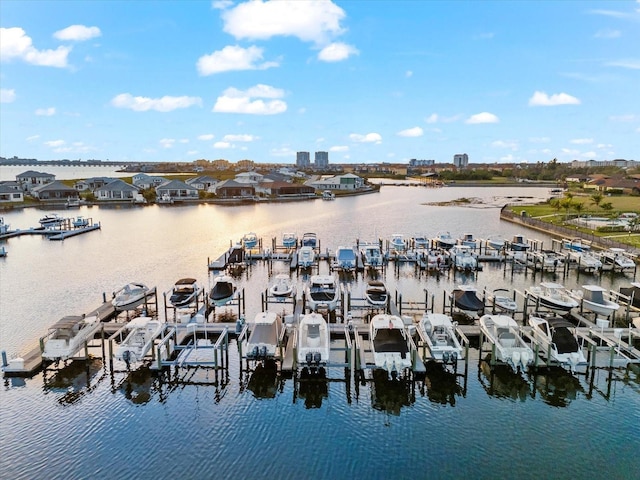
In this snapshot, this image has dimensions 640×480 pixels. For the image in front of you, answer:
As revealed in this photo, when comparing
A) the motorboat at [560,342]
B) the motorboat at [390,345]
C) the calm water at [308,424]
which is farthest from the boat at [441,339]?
the motorboat at [560,342]

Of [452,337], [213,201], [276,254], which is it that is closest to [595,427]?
[452,337]


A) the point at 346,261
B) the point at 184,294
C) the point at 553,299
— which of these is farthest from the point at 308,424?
the point at 346,261

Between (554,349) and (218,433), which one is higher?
(554,349)

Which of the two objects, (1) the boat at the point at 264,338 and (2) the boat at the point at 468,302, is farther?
(2) the boat at the point at 468,302

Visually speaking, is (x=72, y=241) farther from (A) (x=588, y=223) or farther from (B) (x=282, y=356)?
(A) (x=588, y=223)

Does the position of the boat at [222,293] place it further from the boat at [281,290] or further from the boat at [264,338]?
the boat at [264,338]

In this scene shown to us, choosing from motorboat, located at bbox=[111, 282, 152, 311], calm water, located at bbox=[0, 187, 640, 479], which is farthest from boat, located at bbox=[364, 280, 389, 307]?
motorboat, located at bbox=[111, 282, 152, 311]
